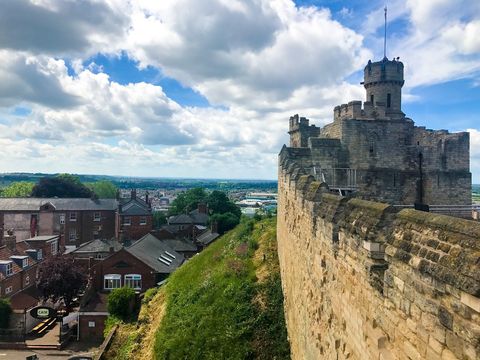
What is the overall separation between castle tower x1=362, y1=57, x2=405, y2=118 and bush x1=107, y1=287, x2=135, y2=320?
21154 millimetres

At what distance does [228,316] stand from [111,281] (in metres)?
21.2

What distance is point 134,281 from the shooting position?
3366 centimetres

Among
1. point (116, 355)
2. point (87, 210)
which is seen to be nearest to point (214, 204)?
point (87, 210)

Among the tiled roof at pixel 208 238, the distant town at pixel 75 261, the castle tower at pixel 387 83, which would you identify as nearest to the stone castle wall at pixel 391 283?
the castle tower at pixel 387 83

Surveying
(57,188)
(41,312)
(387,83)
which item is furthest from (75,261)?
(57,188)

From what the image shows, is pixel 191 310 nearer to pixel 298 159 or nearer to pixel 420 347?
pixel 298 159

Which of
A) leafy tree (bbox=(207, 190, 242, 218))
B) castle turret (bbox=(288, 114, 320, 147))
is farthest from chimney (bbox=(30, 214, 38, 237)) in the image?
castle turret (bbox=(288, 114, 320, 147))

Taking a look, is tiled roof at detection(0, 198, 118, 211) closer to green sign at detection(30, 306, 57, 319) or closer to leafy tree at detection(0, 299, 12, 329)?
leafy tree at detection(0, 299, 12, 329)

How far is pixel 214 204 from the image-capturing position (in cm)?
7531

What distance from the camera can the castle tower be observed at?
26.3m

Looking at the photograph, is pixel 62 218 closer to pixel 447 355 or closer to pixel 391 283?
pixel 391 283

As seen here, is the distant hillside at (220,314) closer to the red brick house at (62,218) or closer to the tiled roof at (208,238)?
the tiled roof at (208,238)

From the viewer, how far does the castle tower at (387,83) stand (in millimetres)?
26312

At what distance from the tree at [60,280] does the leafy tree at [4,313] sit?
3144mm
